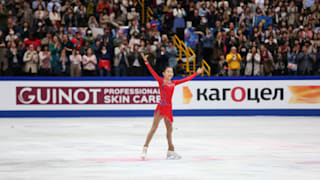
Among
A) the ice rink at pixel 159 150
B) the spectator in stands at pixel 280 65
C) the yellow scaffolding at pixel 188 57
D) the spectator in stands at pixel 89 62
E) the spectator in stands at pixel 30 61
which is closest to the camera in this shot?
the ice rink at pixel 159 150

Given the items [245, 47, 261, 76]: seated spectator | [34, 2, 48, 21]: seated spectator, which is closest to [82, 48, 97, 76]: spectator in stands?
[34, 2, 48, 21]: seated spectator

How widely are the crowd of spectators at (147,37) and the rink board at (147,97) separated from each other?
0.49 metres

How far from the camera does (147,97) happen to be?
18.7 meters

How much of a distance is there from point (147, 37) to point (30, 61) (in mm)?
4549

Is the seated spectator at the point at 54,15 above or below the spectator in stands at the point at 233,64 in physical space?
above

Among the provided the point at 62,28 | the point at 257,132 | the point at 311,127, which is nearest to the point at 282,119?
the point at 311,127

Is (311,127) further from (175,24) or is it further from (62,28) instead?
(62,28)

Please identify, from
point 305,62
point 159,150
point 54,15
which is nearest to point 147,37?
point 54,15

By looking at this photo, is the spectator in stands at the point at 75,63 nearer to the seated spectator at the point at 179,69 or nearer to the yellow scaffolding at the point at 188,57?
the seated spectator at the point at 179,69

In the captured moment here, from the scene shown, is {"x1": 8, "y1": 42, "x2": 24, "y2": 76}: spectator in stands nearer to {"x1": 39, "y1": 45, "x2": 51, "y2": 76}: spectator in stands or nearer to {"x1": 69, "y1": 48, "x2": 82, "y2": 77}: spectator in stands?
{"x1": 39, "y1": 45, "x2": 51, "y2": 76}: spectator in stands

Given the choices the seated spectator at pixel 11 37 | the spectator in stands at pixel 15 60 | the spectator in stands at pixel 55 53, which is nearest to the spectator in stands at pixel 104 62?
the spectator in stands at pixel 55 53

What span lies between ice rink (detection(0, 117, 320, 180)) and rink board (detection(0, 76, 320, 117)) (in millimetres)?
1138

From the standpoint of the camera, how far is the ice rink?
27.7 feet

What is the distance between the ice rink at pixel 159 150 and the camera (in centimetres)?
843
